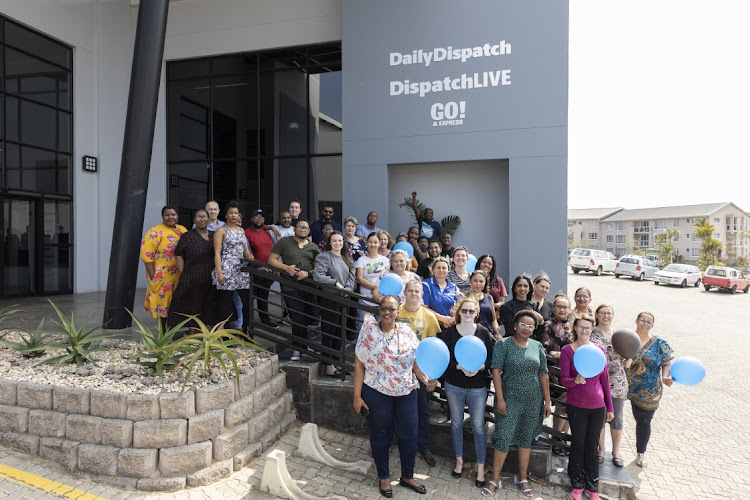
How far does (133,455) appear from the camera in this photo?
3250 millimetres

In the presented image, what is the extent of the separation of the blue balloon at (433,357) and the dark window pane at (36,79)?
11.5 m

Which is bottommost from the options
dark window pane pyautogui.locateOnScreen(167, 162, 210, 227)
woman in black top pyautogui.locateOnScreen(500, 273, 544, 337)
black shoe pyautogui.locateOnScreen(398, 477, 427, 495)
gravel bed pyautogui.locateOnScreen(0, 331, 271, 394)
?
black shoe pyautogui.locateOnScreen(398, 477, 427, 495)

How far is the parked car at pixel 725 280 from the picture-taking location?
23938 mm

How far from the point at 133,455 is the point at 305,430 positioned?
4.65 ft

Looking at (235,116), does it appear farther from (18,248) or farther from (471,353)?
(471,353)

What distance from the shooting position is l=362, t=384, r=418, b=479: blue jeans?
11.5ft

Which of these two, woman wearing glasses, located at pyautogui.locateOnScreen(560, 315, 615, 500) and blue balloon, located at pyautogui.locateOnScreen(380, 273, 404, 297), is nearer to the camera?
woman wearing glasses, located at pyautogui.locateOnScreen(560, 315, 615, 500)

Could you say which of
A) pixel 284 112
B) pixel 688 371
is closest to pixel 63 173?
pixel 284 112

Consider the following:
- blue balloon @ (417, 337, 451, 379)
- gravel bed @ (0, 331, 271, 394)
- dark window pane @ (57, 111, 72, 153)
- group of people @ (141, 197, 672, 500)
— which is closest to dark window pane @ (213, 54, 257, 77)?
dark window pane @ (57, 111, 72, 153)

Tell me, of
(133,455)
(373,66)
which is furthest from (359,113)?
(133,455)

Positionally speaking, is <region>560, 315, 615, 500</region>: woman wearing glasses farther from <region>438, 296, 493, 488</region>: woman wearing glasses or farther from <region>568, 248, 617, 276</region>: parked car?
<region>568, 248, 617, 276</region>: parked car

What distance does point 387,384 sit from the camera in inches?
136

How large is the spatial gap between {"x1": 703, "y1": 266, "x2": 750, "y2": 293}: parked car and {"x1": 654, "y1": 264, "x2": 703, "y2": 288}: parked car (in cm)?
100

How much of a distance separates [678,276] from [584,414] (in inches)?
1066
